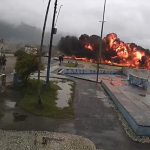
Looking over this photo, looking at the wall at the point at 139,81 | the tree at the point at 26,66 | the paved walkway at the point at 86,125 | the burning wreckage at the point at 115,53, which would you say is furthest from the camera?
the burning wreckage at the point at 115,53

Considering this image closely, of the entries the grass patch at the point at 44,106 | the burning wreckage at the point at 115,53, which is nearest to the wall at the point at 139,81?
the grass patch at the point at 44,106

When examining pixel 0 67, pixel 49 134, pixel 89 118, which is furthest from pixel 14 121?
pixel 0 67

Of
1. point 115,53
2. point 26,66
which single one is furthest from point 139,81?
point 115,53

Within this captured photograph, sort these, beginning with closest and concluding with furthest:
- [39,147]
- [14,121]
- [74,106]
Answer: [39,147] → [14,121] → [74,106]

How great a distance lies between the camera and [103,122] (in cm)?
1258

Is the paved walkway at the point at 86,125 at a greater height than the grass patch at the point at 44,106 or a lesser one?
lesser

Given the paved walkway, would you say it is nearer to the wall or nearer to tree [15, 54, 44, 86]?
tree [15, 54, 44, 86]

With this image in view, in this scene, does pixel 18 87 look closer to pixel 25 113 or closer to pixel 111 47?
pixel 25 113

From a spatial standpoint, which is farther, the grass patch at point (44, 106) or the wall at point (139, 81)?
the wall at point (139, 81)

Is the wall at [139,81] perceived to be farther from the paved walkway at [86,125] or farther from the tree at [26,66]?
the tree at [26,66]

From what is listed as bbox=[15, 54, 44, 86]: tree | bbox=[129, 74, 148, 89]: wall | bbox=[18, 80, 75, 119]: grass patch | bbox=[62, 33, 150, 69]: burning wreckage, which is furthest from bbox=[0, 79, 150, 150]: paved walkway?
bbox=[62, 33, 150, 69]: burning wreckage

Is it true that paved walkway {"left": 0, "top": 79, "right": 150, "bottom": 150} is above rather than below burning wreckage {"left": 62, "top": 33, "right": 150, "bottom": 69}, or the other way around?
below

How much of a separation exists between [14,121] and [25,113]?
1477 mm

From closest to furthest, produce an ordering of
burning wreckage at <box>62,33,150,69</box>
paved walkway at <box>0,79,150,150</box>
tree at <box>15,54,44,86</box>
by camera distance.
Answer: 1. paved walkway at <box>0,79,150,150</box>
2. tree at <box>15,54,44,86</box>
3. burning wreckage at <box>62,33,150,69</box>
